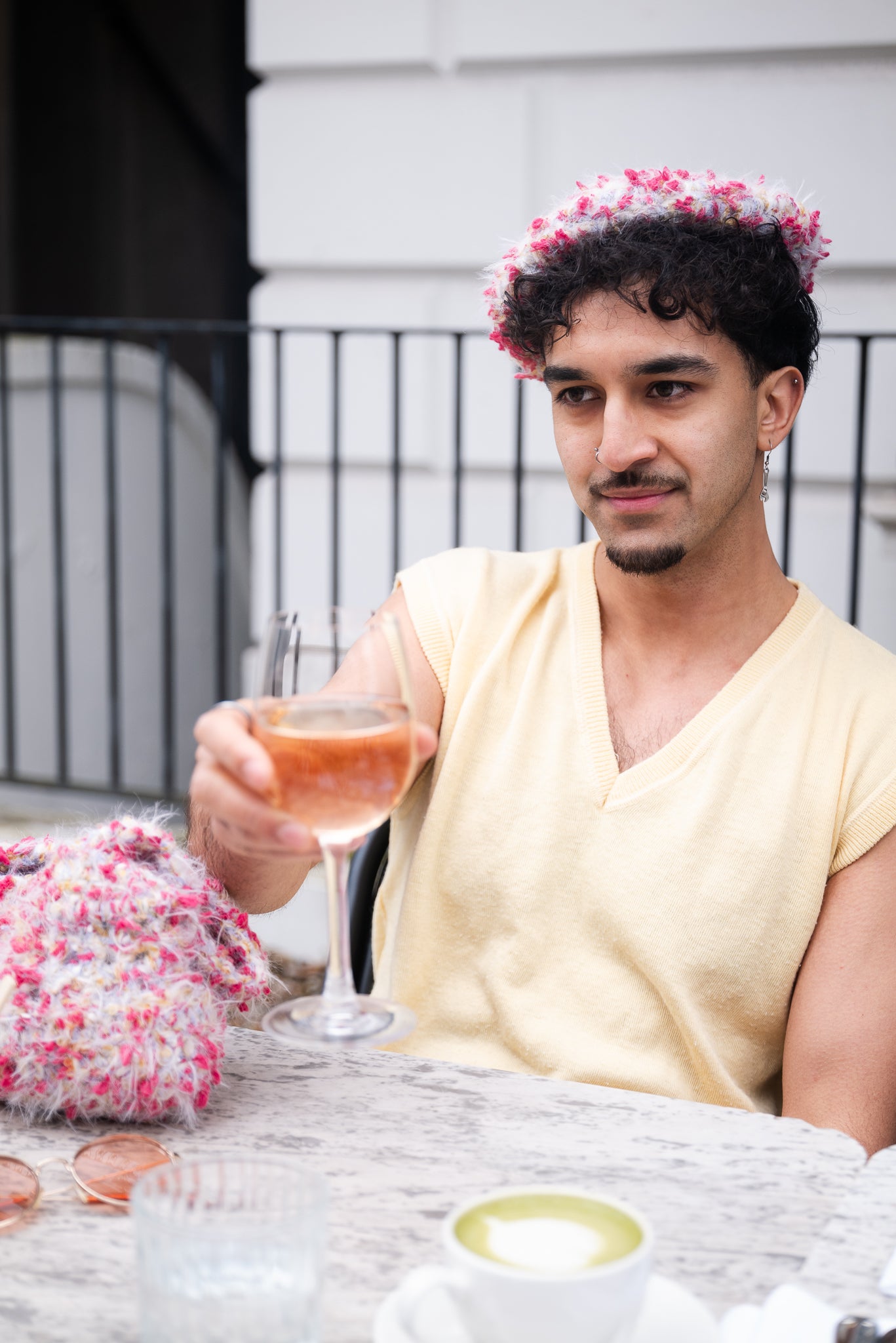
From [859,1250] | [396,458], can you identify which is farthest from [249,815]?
[396,458]

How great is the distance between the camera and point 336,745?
973 mm

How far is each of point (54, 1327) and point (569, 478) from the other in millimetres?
1287

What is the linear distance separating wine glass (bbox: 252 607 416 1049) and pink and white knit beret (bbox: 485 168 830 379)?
0.97 m

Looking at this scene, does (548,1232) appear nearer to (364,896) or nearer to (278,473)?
(364,896)

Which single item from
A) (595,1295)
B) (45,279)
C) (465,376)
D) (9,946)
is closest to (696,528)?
(9,946)

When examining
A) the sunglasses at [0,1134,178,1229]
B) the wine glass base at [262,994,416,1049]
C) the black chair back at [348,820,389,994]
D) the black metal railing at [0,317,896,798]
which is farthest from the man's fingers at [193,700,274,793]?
the black metal railing at [0,317,896,798]

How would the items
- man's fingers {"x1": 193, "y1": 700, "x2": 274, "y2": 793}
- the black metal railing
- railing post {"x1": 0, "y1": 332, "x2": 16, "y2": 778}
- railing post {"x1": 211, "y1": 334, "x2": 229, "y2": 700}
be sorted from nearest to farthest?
man's fingers {"x1": 193, "y1": 700, "x2": 274, "y2": 793}
the black metal railing
railing post {"x1": 211, "y1": 334, "x2": 229, "y2": 700}
railing post {"x1": 0, "y1": 332, "x2": 16, "y2": 778}

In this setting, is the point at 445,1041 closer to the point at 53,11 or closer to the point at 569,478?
the point at 569,478

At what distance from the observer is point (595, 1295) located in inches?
27.7

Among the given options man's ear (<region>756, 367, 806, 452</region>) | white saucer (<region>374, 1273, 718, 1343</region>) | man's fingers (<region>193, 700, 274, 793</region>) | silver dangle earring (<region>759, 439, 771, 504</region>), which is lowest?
white saucer (<region>374, 1273, 718, 1343</region>)

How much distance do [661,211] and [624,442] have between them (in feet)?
1.02

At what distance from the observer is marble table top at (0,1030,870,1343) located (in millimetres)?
912

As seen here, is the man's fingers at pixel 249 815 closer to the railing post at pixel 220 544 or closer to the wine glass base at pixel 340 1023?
the wine glass base at pixel 340 1023

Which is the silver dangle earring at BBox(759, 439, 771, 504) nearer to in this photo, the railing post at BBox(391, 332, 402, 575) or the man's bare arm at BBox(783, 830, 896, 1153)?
the man's bare arm at BBox(783, 830, 896, 1153)
